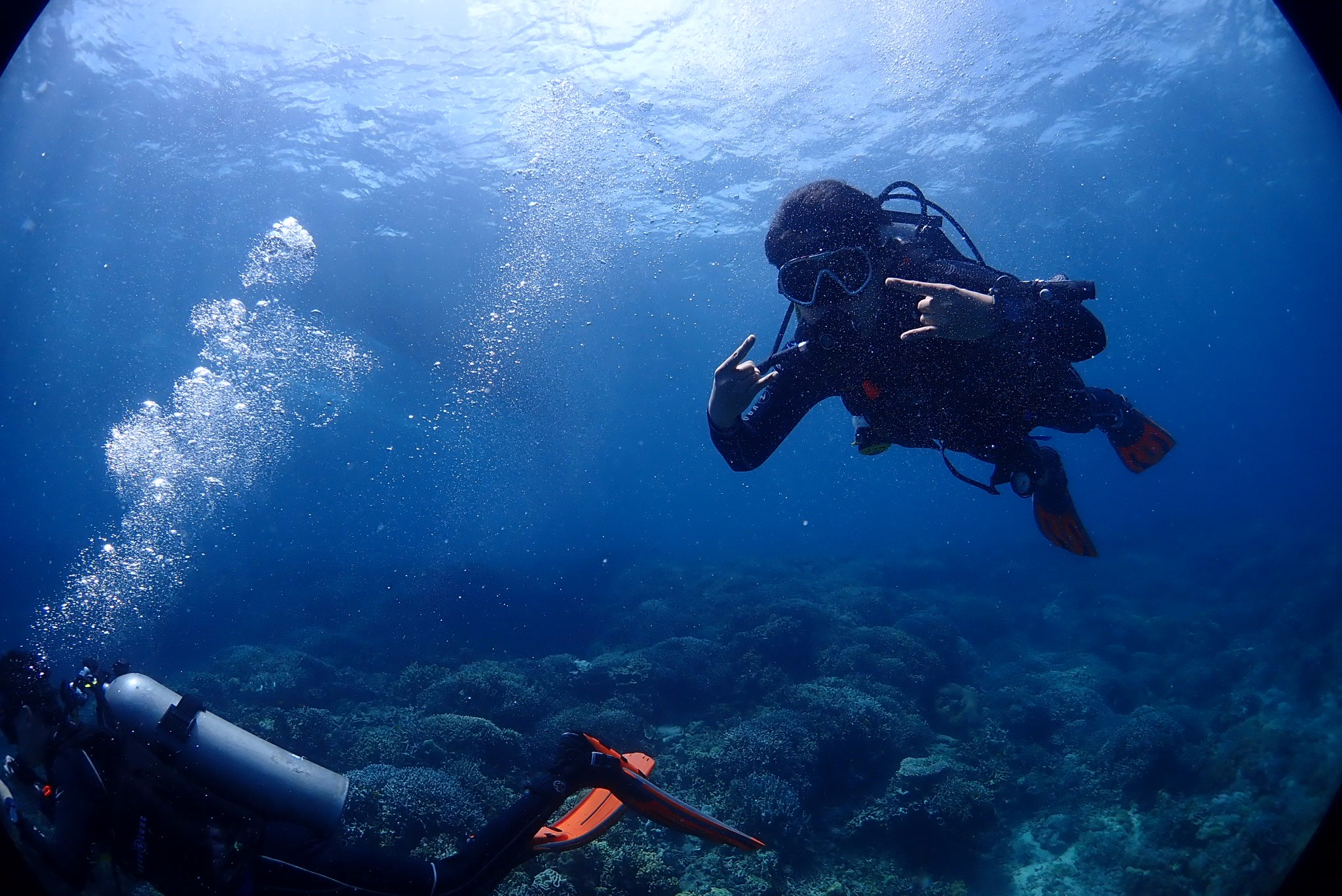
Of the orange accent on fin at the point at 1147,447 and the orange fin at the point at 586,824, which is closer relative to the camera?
the orange fin at the point at 586,824

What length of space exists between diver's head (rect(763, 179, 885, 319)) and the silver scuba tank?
4.42 meters

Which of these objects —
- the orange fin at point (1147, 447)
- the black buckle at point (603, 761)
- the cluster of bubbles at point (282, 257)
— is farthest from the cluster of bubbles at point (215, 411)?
the orange fin at point (1147, 447)

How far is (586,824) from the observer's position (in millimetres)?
4387

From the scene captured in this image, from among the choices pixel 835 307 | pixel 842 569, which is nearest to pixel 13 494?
pixel 842 569

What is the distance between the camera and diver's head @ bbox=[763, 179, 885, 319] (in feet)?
10.6

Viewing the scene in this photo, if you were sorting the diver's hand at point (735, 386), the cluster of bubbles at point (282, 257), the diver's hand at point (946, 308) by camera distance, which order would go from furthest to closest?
the cluster of bubbles at point (282, 257)
the diver's hand at point (735, 386)
the diver's hand at point (946, 308)

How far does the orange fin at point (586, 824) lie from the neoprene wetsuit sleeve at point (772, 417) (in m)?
2.44

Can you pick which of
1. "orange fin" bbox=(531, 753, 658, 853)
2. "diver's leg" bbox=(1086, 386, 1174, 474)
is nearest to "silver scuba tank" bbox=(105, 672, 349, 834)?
"orange fin" bbox=(531, 753, 658, 853)

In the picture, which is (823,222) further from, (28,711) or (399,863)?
(28,711)

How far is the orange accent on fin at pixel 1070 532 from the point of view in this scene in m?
4.21

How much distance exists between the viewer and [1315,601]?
1355cm

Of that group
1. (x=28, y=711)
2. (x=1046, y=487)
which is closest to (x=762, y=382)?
(x=1046, y=487)

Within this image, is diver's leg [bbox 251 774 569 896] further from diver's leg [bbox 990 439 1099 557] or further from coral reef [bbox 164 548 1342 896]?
diver's leg [bbox 990 439 1099 557]

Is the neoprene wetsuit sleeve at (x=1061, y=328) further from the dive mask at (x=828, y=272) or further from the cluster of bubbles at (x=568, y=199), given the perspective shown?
the cluster of bubbles at (x=568, y=199)
